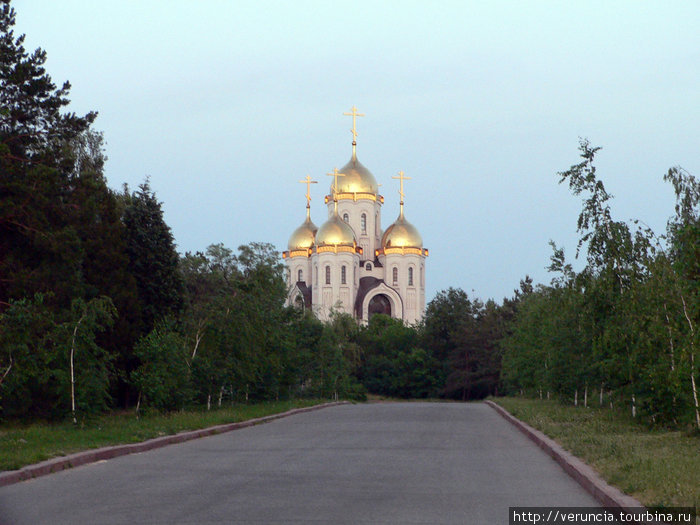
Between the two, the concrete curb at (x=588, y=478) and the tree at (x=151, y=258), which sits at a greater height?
the tree at (x=151, y=258)

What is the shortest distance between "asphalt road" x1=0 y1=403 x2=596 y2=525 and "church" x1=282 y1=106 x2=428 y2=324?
87.5 m

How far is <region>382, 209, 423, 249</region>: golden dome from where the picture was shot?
358 feet

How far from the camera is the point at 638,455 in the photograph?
11.9 meters

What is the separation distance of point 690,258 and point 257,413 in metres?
15.9

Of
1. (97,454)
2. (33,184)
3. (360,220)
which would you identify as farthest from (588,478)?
(360,220)

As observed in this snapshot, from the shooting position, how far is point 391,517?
8125 mm

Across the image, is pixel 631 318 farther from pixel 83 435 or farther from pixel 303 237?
pixel 303 237

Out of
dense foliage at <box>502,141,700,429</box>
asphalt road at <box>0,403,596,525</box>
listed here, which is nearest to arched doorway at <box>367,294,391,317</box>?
dense foliage at <box>502,141,700,429</box>

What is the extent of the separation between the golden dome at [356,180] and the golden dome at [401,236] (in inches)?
206

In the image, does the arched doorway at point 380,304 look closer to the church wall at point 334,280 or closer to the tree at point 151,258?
the church wall at point 334,280

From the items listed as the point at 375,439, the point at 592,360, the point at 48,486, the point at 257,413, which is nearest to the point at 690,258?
the point at 375,439

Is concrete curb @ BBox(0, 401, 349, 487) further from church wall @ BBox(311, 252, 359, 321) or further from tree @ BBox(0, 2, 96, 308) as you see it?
church wall @ BBox(311, 252, 359, 321)

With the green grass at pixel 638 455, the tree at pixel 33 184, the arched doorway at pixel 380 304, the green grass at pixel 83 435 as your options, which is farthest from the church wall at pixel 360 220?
the green grass at pixel 638 455

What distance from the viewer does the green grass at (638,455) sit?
8.65m
